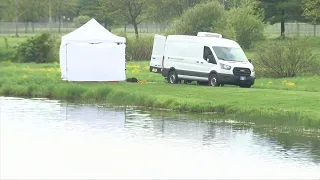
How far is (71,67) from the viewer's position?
4147 cm

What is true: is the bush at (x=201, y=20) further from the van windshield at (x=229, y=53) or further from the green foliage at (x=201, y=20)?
the van windshield at (x=229, y=53)

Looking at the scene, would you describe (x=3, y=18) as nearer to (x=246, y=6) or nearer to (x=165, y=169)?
(x=246, y=6)

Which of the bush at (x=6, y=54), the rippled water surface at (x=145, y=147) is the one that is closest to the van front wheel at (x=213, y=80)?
the rippled water surface at (x=145, y=147)

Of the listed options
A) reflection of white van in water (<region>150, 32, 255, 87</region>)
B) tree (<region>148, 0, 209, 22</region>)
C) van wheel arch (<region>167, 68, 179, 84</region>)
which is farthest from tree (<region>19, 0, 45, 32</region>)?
van wheel arch (<region>167, 68, 179, 84</region>)

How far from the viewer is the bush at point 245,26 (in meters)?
68.2

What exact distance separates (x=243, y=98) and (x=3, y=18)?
84130mm

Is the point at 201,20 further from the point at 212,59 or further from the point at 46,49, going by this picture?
the point at 212,59

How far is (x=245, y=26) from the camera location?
6850 centimetres

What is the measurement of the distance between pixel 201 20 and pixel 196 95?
32.0 m

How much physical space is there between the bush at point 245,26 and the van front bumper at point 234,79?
29500mm

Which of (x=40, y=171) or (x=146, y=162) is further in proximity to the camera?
(x=146, y=162)

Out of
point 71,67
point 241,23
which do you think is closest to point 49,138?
point 71,67

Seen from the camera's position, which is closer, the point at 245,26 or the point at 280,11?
the point at 245,26

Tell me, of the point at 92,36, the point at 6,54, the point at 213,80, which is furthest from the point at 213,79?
the point at 6,54
